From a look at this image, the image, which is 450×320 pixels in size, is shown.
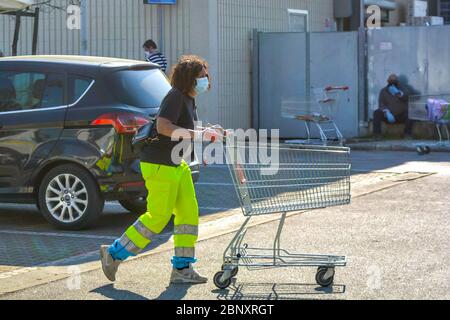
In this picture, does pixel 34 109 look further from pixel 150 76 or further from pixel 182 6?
pixel 182 6

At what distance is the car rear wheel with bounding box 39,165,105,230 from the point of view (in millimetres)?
9164

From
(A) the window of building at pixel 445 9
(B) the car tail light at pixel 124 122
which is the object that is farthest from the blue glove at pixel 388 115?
(A) the window of building at pixel 445 9

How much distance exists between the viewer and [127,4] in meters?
19.4

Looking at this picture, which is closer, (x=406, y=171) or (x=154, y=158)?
(x=154, y=158)

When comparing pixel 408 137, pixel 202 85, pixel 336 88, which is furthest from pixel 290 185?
pixel 408 137

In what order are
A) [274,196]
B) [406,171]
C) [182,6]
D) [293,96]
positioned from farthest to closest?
[293,96] < [182,6] < [406,171] < [274,196]

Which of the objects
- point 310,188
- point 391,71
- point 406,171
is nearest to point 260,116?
point 391,71

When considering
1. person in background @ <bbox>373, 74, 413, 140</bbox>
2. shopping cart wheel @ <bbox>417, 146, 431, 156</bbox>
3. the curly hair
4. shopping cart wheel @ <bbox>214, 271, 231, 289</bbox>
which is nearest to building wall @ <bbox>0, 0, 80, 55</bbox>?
person in background @ <bbox>373, 74, 413, 140</bbox>

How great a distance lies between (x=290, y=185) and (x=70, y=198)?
323cm

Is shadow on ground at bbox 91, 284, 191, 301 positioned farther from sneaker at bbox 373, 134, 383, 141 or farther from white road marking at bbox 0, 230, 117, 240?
sneaker at bbox 373, 134, 383, 141

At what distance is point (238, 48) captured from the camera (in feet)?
66.5

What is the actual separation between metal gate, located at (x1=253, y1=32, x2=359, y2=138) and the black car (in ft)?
36.2

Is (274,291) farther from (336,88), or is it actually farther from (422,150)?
(336,88)

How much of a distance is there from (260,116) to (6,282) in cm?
1433
